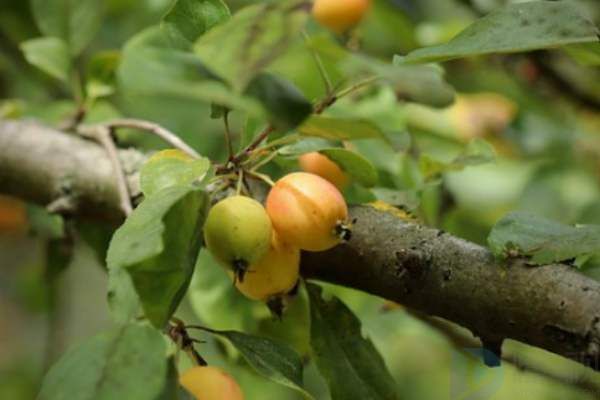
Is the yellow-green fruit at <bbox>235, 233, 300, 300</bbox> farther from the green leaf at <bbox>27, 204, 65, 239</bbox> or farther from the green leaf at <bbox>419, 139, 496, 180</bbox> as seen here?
the green leaf at <bbox>27, 204, 65, 239</bbox>

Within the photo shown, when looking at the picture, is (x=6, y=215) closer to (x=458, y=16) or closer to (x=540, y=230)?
(x=458, y=16)

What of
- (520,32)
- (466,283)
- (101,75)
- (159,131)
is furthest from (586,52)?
(101,75)

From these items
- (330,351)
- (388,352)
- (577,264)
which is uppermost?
(577,264)

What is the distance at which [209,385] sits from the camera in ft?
2.15

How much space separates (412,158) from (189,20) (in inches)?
23.8

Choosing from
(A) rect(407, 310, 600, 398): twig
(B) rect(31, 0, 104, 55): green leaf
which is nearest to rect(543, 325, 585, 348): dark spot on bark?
(A) rect(407, 310, 600, 398): twig

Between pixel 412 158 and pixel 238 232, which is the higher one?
pixel 238 232

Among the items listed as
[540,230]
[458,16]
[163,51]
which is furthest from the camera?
[458,16]

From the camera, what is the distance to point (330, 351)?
80 cm

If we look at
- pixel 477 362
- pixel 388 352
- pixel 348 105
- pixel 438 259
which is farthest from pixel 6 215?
pixel 438 259

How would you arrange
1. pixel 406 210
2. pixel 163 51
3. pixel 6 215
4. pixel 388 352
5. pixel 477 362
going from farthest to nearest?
pixel 6 215
pixel 388 352
pixel 477 362
pixel 406 210
pixel 163 51

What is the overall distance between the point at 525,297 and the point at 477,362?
0.42 metres
